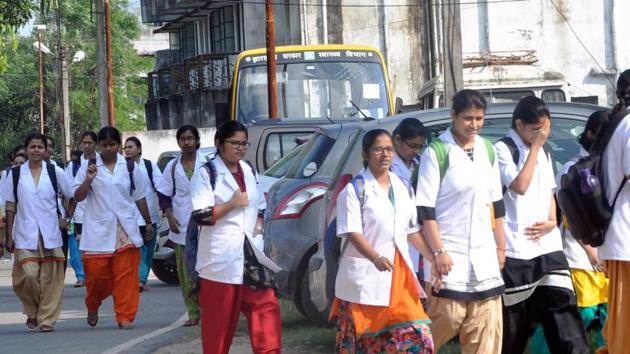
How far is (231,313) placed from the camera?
8.77 metres

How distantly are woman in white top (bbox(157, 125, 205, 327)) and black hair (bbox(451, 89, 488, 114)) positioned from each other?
17.4 feet

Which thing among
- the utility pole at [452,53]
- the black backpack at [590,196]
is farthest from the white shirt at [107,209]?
the utility pole at [452,53]

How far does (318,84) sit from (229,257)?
1355 cm

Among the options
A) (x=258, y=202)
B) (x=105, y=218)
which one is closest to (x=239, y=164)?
(x=258, y=202)

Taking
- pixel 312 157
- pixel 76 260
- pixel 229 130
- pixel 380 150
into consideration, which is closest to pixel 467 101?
pixel 380 150

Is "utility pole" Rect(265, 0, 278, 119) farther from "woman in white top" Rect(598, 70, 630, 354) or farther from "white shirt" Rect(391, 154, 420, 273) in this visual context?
"woman in white top" Rect(598, 70, 630, 354)

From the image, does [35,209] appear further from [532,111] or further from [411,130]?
[532,111]

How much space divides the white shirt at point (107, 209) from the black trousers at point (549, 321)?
5.70 meters

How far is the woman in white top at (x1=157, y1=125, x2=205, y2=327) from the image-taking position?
41.4ft

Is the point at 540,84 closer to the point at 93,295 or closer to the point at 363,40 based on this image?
the point at 93,295

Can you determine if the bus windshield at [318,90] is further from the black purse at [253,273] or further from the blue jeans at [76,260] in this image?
the black purse at [253,273]

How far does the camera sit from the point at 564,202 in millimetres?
6824

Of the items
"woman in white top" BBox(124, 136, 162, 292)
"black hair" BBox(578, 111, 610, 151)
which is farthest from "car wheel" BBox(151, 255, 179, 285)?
"black hair" BBox(578, 111, 610, 151)

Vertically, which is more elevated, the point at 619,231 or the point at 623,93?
the point at 623,93
